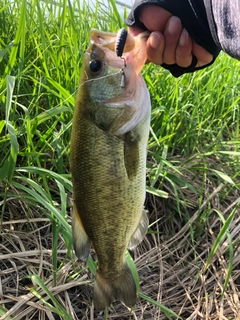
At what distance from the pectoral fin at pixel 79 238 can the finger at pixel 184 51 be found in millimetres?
733

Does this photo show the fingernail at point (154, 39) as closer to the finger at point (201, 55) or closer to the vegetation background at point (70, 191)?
the finger at point (201, 55)

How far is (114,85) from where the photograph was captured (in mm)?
1350

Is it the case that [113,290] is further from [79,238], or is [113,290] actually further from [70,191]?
[70,191]

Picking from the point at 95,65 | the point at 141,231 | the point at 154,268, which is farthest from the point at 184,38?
the point at 154,268

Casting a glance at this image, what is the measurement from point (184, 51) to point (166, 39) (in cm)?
9

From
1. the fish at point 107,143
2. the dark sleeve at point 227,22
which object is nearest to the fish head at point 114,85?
the fish at point 107,143

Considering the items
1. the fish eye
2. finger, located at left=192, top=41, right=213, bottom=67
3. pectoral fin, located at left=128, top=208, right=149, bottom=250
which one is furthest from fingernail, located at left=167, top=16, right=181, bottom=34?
pectoral fin, located at left=128, top=208, right=149, bottom=250

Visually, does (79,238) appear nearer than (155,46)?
Yes

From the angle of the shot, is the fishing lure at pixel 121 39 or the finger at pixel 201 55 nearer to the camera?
the fishing lure at pixel 121 39

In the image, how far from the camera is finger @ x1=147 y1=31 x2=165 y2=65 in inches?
61.5

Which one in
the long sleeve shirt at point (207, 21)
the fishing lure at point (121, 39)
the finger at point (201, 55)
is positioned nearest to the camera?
the fishing lure at point (121, 39)

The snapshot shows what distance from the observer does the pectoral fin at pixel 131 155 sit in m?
1.31

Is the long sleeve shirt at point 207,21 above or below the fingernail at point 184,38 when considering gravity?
above

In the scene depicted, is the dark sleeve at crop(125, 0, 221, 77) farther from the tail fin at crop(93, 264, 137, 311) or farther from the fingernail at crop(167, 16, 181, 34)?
the tail fin at crop(93, 264, 137, 311)
